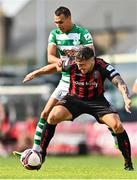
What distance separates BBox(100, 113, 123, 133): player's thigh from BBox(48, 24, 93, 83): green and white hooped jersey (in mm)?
1444

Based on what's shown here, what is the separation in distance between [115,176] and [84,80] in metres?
2.13

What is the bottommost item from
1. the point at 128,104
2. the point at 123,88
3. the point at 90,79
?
the point at 128,104

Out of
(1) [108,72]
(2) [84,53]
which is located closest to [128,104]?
(1) [108,72]

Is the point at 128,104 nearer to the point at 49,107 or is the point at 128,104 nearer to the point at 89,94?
the point at 89,94

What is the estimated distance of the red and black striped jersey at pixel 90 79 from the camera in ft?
55.0

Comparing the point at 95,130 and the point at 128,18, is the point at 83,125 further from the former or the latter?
the point at 128,18

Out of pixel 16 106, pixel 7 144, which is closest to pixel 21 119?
pixel 16 106

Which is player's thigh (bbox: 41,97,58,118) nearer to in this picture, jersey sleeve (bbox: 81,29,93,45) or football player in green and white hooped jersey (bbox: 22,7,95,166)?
football player in green and white hooped jersey (bbox: 22,7,95,166)

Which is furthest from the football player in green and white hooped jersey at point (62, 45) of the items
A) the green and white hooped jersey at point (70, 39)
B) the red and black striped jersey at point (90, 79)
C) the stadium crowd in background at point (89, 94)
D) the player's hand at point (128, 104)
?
the player's hand at point (128, 104)

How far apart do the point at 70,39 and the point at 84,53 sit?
1.46 meters

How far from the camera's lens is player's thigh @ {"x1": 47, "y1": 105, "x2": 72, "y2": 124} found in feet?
55.3

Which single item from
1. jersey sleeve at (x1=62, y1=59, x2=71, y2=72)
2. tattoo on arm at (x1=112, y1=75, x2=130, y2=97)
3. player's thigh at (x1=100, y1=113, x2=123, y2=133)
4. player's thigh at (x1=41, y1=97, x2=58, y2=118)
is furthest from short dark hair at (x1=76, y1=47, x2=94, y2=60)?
player's thigh at (x1=41, y1=97, x2=58, y2=118)

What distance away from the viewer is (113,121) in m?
16.7

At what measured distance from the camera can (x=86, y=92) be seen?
1691 cm
